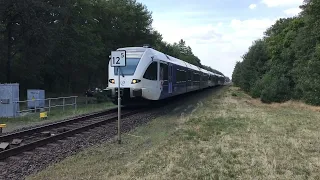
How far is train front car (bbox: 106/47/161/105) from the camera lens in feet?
68.7

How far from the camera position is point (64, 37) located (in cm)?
4025

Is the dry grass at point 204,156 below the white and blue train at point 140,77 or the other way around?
below

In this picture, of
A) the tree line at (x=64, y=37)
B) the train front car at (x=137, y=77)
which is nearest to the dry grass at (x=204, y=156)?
the train front car at (x=137, y=77)

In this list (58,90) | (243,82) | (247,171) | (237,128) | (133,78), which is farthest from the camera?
(58,90)

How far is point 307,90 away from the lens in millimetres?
30219

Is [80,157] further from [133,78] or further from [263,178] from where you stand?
[133,78]

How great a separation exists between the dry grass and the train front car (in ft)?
22.9

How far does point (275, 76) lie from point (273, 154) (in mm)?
28883

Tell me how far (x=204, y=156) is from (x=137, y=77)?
12188 millimetres

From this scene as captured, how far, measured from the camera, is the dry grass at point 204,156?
7.61 meters

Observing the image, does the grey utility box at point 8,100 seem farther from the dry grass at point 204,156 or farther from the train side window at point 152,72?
the dry grass at point 204,156

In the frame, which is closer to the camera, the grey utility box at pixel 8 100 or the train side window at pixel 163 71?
the grey utility box at pixel 8 100

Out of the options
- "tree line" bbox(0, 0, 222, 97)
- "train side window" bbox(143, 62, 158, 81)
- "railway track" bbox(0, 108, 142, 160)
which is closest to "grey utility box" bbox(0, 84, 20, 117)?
"railway track" bbox(0, 108, 142, 160)

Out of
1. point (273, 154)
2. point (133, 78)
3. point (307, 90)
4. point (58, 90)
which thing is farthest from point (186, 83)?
point (58, 90)
